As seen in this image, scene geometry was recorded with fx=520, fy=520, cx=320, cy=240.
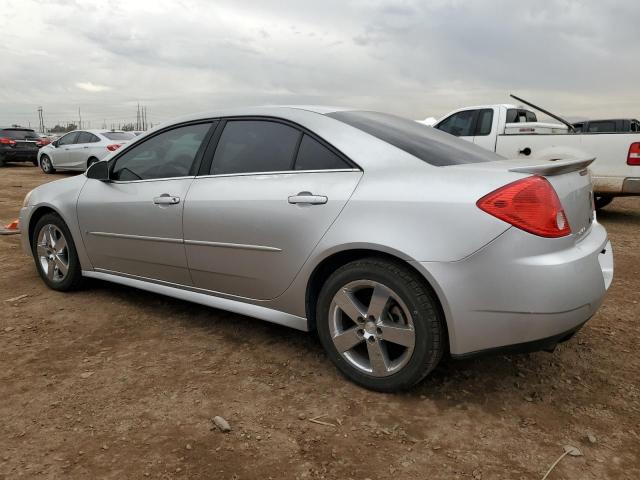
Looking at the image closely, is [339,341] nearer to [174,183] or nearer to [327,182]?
[327,182]

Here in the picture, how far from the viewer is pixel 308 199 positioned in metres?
2.65

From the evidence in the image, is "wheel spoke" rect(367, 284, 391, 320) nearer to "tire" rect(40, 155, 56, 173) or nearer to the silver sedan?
the silver sedan

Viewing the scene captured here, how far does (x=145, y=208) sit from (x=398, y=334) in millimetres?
1929

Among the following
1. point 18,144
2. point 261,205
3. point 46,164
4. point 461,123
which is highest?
point 461,123

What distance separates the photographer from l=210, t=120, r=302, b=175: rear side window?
2.92 m

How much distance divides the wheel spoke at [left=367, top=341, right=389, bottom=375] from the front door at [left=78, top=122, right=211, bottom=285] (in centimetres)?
135

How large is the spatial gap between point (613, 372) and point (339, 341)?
151 cm

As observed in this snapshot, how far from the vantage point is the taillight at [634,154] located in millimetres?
7352

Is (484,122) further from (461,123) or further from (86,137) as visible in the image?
(86,137)

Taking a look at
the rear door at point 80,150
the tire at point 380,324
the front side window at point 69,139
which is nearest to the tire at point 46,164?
the front side window at point 69,139

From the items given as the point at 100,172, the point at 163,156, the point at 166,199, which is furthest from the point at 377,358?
the point at 100,172

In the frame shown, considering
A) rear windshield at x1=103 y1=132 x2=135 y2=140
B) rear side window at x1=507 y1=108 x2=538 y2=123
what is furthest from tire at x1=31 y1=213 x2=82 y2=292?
rear windshield at x1=103 y1=132 x2=135 y2=140

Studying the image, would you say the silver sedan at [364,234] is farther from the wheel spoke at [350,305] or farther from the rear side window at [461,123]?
the rear side window at [461,123]

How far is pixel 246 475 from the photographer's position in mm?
1994
